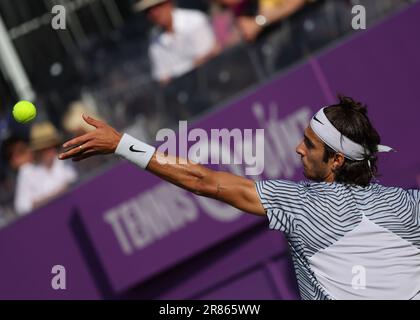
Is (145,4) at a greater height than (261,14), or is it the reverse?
(145,4)

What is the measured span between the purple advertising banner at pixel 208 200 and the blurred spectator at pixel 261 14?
0.51 meters

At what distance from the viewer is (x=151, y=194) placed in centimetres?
761

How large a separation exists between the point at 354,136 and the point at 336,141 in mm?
84

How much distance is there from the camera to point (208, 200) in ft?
24.8

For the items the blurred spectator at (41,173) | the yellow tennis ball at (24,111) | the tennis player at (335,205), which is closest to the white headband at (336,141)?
the tennis player at (335,205)

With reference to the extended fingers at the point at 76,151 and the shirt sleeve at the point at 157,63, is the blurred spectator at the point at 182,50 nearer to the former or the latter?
the shirt sleeve at the point at 157,63

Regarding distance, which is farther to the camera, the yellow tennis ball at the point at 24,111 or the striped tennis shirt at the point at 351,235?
the yellow tennis ball at the point at 24,111

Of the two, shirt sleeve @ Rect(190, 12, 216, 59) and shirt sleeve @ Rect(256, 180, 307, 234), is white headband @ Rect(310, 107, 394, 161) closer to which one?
shirt sleeve @ Rect(256, 180, 307, 234)

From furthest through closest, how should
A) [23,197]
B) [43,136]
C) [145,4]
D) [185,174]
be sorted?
[145,4] → [43,136] → [23,197] → [185,174]

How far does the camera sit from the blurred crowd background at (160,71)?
25.3ft

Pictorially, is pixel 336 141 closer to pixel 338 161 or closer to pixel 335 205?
pixel 338 161

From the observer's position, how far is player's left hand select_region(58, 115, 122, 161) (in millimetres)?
4023

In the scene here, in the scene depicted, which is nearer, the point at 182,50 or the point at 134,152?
the point at 134,152

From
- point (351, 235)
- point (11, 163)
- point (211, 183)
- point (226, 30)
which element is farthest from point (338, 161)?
point (11, 163)
